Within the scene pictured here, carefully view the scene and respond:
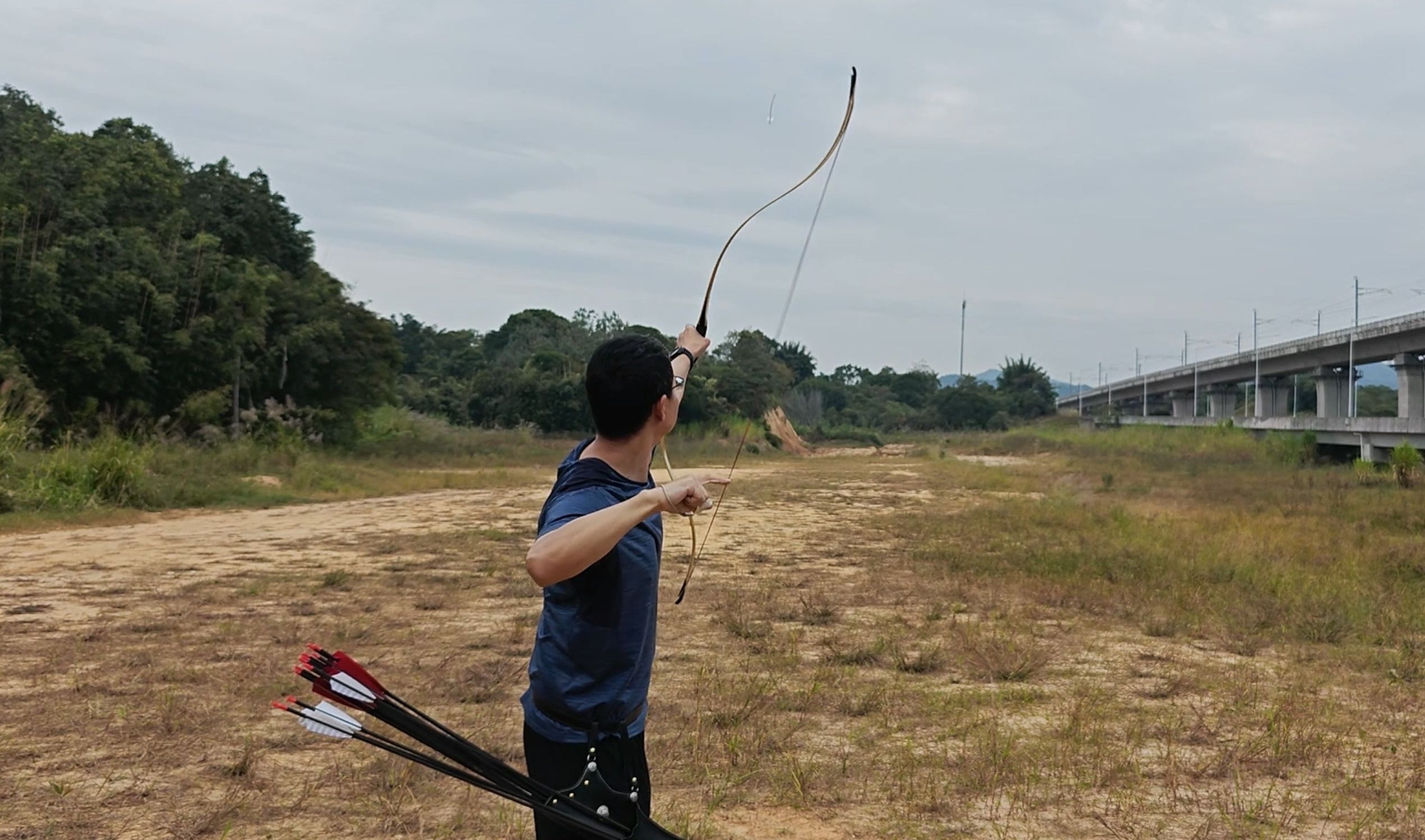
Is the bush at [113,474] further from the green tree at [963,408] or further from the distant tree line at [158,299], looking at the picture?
the green tree at [963,408]

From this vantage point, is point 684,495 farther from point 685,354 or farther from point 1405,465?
point 1405,465

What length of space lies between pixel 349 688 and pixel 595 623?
495 mm

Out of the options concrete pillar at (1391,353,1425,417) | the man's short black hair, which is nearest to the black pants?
the man's short black hair

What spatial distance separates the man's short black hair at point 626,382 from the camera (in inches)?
90.2

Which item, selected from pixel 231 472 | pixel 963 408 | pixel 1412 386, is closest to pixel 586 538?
pixel 231 472

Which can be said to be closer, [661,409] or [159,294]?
[661,409]

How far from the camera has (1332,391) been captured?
5041cm

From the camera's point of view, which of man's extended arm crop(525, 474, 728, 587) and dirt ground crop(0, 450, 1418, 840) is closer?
man's extended arm crop(525, 474, 728, 587)

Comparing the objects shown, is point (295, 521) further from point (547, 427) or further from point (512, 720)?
point (547, 427)

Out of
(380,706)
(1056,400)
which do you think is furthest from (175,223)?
(1056,400)

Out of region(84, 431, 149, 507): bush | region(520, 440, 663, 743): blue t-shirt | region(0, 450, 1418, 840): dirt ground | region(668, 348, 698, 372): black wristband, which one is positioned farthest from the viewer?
region(84, 431, 149, 507): bush

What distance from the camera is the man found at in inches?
88.2

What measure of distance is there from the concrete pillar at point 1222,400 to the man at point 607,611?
257 ft

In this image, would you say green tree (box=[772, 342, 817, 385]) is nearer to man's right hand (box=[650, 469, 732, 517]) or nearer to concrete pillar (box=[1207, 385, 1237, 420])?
concrete pillar (box=[1207, 385, 1237, 420])
